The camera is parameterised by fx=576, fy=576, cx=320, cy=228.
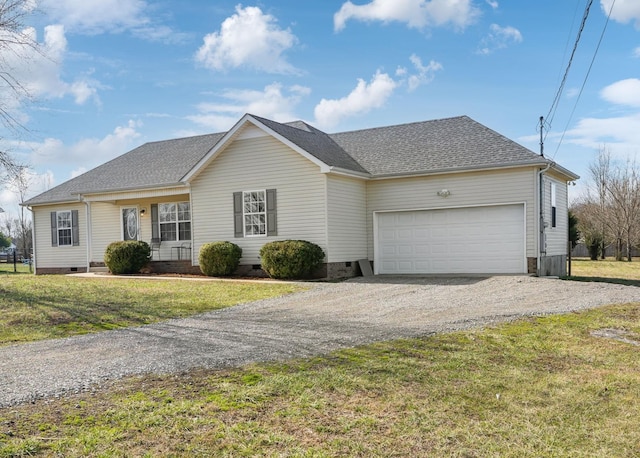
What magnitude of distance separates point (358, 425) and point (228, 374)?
1.95m

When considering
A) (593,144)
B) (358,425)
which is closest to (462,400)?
(358,425)

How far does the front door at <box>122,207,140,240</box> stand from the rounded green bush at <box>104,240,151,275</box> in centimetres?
160

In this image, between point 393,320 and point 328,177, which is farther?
point 328,177

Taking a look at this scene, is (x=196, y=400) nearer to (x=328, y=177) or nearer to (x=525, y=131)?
(x=328, y=177)

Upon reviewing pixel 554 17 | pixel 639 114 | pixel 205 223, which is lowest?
pixel 205 223

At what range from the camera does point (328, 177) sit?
17.3 metres

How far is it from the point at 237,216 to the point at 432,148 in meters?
6.86

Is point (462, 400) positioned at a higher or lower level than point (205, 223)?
lower

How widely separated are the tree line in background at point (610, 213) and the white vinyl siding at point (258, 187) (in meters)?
28.4

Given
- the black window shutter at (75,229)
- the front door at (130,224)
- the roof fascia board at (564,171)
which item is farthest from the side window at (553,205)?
the black window shutter at (75,229)

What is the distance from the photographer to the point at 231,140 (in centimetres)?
1858

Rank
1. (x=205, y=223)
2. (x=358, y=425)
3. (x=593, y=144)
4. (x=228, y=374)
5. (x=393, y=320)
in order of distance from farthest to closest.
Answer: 1. (x=593, y=144)
2. (x=205, y=223)
3. (x=393, y=320)
4. (x=228, y=374)
5. (x=358, y=425)

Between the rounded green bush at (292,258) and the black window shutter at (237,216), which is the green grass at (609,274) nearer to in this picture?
the rounded green bush at (292,258)

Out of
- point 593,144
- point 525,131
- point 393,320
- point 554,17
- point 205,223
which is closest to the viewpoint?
point 393,320
